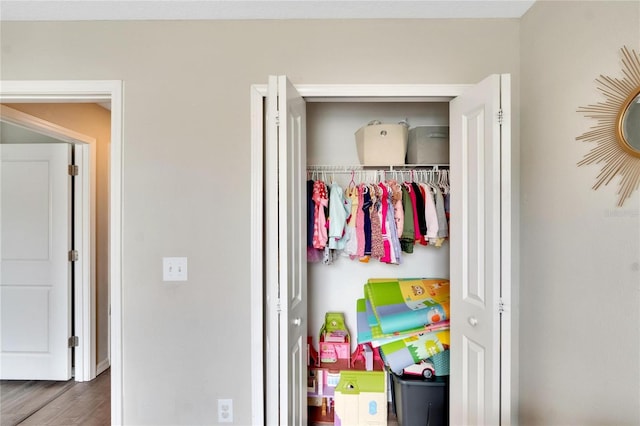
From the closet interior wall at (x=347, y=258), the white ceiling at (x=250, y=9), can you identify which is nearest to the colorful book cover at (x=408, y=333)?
the closet interior wall at (x=347, y=258)

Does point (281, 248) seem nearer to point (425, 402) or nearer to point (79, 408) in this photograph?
point (425, 402)

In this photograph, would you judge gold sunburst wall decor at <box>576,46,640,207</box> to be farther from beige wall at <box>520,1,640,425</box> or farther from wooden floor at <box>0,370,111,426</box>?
wooden floor at <box>0,370,111,426</box>

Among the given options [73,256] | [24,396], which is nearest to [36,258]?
[73,256]

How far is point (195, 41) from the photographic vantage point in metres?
1.69

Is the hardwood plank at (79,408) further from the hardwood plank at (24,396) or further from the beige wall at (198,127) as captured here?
the beige wall at (198,127)

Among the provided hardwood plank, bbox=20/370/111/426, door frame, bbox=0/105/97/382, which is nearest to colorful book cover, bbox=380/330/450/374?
hardwood plank, bbox=20/370/111/426

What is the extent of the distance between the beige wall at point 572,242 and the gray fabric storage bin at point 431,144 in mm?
611

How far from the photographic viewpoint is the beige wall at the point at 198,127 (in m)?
1.69

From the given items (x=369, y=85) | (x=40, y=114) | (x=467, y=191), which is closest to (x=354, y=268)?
(x=467, y=191)

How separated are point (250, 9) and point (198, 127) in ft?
2.05

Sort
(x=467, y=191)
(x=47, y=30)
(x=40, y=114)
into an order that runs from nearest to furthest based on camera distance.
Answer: (x=467, y=191) < (x=47, y=30) < (x=40, y=114)

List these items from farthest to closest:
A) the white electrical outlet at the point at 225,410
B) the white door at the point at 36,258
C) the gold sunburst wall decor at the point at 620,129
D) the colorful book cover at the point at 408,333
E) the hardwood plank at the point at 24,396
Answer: the white door at the point at 36,258, the hardwood plank at the point at 24,396, the colorful book cover at the point at 408,333, the white electrical outlet at the point at 225,410, the gold sunburst wall decor at the point at 620,129

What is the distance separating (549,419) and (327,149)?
1.93 meters

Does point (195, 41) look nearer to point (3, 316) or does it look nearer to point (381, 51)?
point (381, 51)
